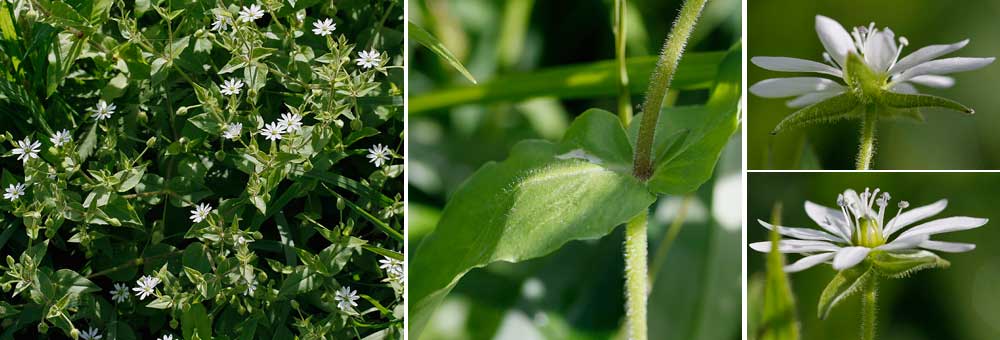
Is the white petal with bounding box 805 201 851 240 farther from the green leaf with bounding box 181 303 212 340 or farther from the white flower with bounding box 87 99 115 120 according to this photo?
the white flower with bounding box 87 99 115 120

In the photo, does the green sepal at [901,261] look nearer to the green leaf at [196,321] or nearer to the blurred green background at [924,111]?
the blurred green background at [924,111]

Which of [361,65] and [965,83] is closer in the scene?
[965,83]

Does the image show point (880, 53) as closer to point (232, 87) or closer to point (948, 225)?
point (948, 225)

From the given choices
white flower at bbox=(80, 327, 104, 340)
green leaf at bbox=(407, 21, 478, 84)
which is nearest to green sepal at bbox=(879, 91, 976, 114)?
green leaf at bbox=(407, 21, 478, 84)

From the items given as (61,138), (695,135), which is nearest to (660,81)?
(695,135)

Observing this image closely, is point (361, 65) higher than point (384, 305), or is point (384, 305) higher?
point (361, 65)

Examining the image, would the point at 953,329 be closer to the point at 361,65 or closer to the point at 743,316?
the point at 743,316

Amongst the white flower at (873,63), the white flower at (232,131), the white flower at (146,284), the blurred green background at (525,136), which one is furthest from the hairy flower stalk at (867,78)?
the white flower at (146,284)

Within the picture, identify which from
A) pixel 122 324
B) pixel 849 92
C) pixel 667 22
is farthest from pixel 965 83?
pixel 122 324

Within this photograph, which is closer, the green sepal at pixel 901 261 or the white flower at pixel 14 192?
the green sepal at pixel 901 261
